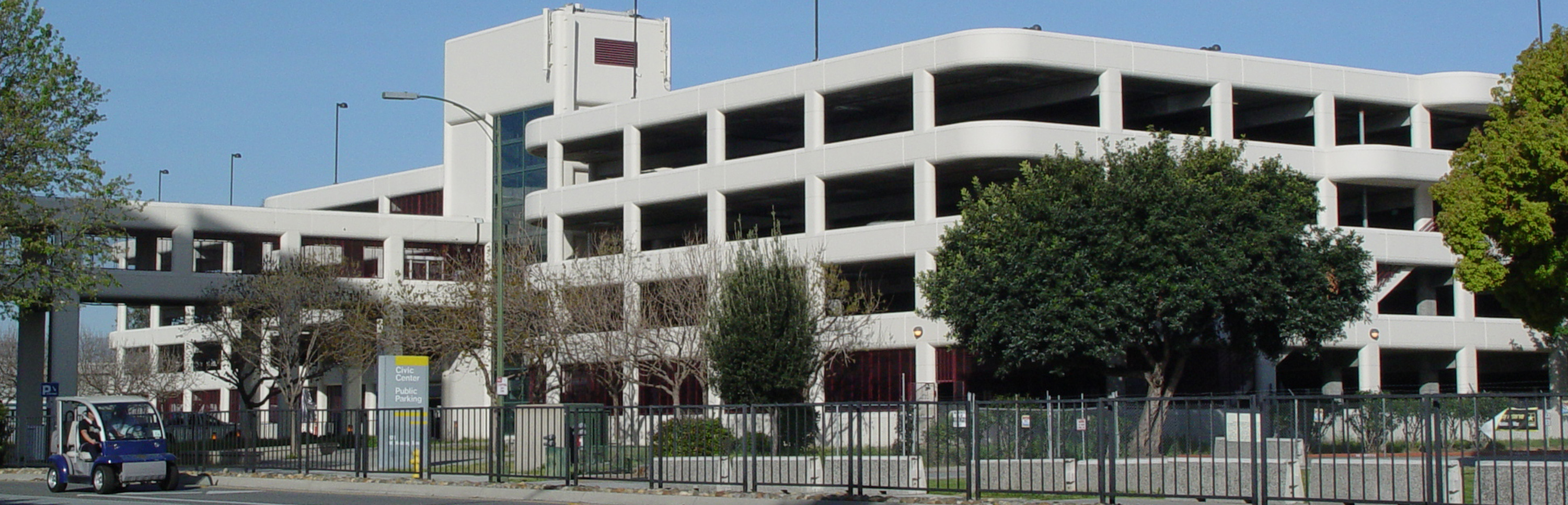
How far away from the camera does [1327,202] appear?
4572 centimetres

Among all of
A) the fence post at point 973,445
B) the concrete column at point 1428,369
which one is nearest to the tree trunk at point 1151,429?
the fence post at point 973,445

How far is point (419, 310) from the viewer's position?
160ft

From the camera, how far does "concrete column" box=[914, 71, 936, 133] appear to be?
44375 millimetres

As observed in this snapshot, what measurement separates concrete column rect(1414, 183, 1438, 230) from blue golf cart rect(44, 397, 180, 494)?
3654 centimetres

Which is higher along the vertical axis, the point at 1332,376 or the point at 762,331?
the point at 762,331

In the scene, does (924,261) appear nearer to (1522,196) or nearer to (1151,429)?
(1522,196)

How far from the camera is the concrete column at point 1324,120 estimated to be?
46250mm

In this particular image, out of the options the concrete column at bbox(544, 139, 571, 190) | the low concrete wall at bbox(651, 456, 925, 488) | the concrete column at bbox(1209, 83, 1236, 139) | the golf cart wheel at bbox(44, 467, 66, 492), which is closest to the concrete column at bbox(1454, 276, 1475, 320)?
the concrete column at bbox(1209, 83, 1236, 139)

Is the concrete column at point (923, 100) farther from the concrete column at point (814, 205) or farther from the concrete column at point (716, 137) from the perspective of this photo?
the concrete column at point (716, 137)

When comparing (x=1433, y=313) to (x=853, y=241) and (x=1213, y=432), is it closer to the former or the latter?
(x=853, y=241)

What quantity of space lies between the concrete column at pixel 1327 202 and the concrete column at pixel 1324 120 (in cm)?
123

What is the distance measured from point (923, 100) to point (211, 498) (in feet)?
80.9

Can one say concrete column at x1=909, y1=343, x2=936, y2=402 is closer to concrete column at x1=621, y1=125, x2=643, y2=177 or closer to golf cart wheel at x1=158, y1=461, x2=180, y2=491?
concrete column at x1=621, y1=125, x2=643, y2=177

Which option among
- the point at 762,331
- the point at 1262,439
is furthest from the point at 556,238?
the point at 1262,439
